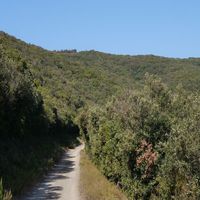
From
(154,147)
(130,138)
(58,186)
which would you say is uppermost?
(130,138)

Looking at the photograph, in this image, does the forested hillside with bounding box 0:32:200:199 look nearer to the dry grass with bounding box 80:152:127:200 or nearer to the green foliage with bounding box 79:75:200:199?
the green foliage with bounding box 79:75:200:199

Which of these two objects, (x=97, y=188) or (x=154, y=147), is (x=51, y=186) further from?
(x=154, y=147)

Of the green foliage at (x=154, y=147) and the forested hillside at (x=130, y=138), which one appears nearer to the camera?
the green foliage at (x=154, y=147)

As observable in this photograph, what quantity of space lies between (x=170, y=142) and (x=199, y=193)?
2.98 metres

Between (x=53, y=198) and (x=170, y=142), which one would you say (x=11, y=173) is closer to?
(x=53, y=198)

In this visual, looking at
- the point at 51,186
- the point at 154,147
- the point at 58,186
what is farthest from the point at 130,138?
the point at 51,186

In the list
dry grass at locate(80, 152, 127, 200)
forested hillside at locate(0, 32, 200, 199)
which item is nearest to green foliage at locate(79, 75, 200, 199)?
forested hillside at locate(0, 32, 200, 199)

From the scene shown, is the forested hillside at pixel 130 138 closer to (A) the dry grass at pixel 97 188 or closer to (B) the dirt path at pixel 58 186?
(A) the dry grass at pixel 97 188

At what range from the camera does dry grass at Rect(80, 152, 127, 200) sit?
94.9 ft

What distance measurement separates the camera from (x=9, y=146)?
38812 mm

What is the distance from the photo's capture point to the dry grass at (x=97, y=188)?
1139 inches

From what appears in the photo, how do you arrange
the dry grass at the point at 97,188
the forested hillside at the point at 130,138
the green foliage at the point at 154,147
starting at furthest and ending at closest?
the dry grass at the point at 97,188
the forested hillside at the point at 130,138
the green foliage at the point at 154,147

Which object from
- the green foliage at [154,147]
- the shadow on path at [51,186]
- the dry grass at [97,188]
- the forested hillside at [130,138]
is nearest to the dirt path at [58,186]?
the shadow on path at [51,186]

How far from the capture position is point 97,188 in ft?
103
